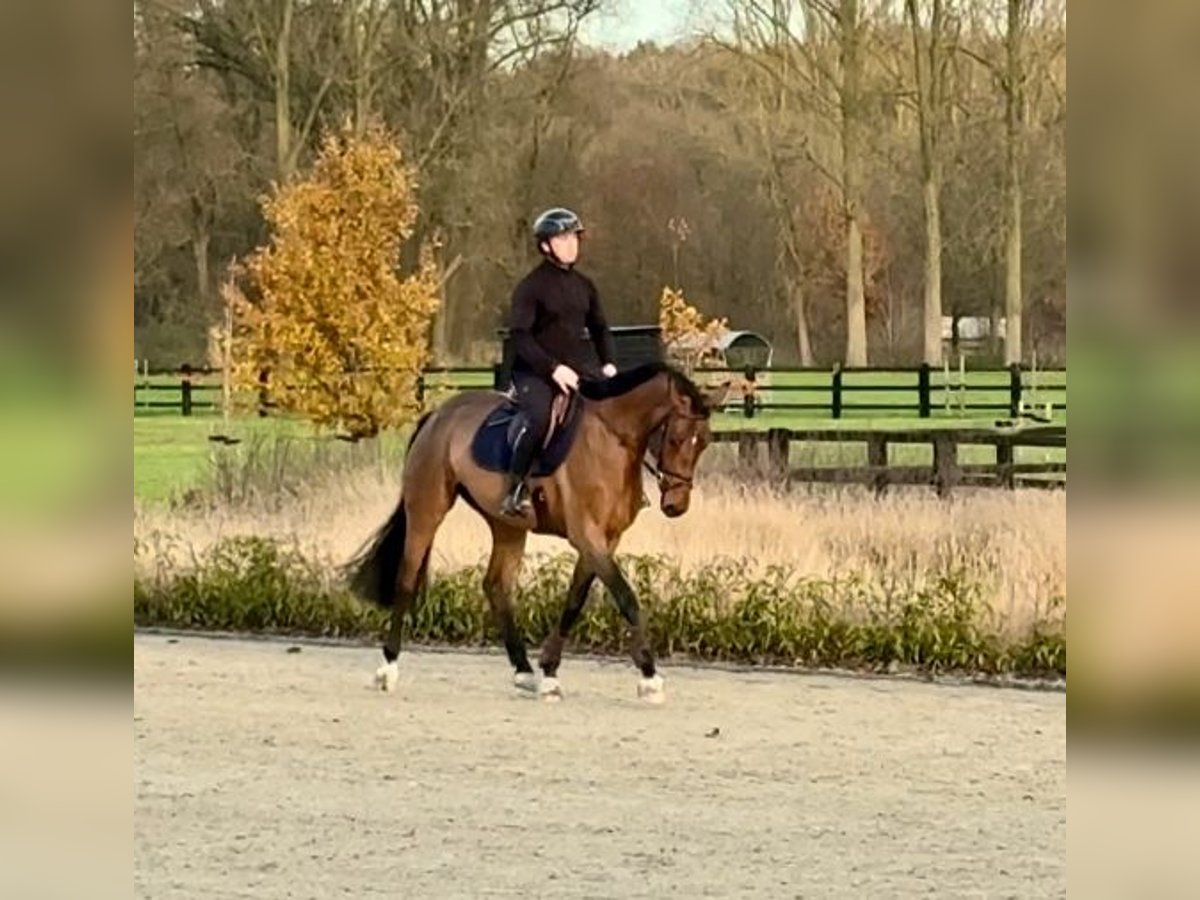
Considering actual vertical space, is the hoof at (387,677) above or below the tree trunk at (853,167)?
below

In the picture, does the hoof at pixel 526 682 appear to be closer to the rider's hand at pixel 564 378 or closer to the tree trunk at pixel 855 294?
the rider's hand at pixel 564 378

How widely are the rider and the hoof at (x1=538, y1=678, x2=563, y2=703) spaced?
911mm

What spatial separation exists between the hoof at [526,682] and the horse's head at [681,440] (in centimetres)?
122

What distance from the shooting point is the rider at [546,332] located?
9.37 metres

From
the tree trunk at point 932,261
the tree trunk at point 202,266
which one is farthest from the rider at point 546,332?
the tree trunk at point 202,266

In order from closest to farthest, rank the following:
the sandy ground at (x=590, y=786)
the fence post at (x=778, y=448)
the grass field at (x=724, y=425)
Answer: the sandy ground at (x=590, y=786), the fence post at (x=778, y=448), the grass field at (x=724, y=425)

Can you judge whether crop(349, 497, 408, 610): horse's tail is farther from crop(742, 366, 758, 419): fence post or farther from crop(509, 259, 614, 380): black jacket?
crop(742, 366, 758, 419): fence post

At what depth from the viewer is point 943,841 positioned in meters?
6.41

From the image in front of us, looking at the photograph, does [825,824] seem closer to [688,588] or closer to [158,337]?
[688,588]

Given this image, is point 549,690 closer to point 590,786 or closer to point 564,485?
point 564,485

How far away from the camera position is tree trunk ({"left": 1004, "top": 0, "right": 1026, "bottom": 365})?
20.5 metres
